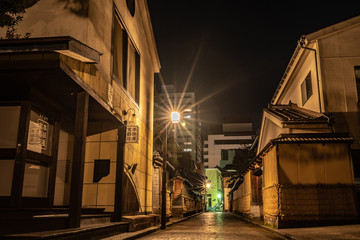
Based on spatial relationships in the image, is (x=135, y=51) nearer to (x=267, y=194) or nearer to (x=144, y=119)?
(x=144, y=119)

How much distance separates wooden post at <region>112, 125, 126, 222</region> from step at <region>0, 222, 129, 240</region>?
20.6 inches

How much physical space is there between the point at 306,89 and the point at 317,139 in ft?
29.5

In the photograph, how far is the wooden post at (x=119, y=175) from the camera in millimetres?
13246

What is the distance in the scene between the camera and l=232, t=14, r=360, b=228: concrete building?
15.2 metres

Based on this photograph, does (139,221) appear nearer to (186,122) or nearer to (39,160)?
(39,160)

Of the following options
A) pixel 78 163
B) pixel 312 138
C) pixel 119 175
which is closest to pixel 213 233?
pixel 119 175

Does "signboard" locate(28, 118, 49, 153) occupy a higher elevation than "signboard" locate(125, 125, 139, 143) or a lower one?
lower

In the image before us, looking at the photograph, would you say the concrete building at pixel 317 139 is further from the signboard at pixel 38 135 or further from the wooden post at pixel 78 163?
the signboard at pixel 38 135

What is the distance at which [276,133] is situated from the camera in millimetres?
21203

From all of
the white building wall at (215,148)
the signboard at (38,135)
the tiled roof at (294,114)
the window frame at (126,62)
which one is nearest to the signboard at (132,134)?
the window frame at (126,62)

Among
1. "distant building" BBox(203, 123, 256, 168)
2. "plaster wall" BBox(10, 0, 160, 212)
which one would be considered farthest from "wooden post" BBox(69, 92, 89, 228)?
"distant building" BBox(203, 123, 256, 168)

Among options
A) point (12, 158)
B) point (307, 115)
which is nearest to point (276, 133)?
point (307, 115)

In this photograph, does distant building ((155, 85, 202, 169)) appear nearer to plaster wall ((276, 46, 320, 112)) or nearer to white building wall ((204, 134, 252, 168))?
white building wall ((204, 134, 252, 168))

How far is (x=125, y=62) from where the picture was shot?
1631 cm
